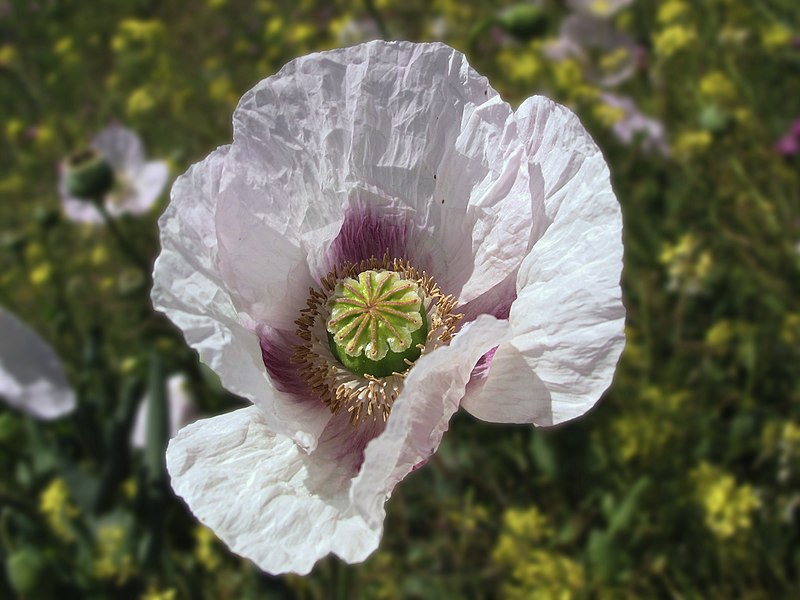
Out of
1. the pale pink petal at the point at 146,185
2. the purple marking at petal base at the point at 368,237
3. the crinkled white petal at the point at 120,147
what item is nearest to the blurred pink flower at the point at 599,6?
the pale pink petal at the point at 146,185

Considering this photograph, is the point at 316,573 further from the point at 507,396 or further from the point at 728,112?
the point at 728,112

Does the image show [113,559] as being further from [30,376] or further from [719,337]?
[719,337]

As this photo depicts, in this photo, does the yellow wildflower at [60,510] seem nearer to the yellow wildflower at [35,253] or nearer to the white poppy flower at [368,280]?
the white poppy flower at [368,280]

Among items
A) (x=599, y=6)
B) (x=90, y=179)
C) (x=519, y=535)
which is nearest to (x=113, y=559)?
(x=519, y=535)

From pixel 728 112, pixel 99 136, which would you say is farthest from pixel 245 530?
pixel 99 136

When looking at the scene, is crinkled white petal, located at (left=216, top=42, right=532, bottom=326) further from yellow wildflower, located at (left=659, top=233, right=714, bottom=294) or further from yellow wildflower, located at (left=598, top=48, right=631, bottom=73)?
yellow wildflower, located at (left=598, top=48, right=631, bottom=73)

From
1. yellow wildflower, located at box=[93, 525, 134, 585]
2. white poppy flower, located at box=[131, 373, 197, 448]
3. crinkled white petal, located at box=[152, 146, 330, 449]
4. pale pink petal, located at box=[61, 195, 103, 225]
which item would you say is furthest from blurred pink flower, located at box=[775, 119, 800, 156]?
pale pink petal, located at box=[61, 195, 103, 225]
